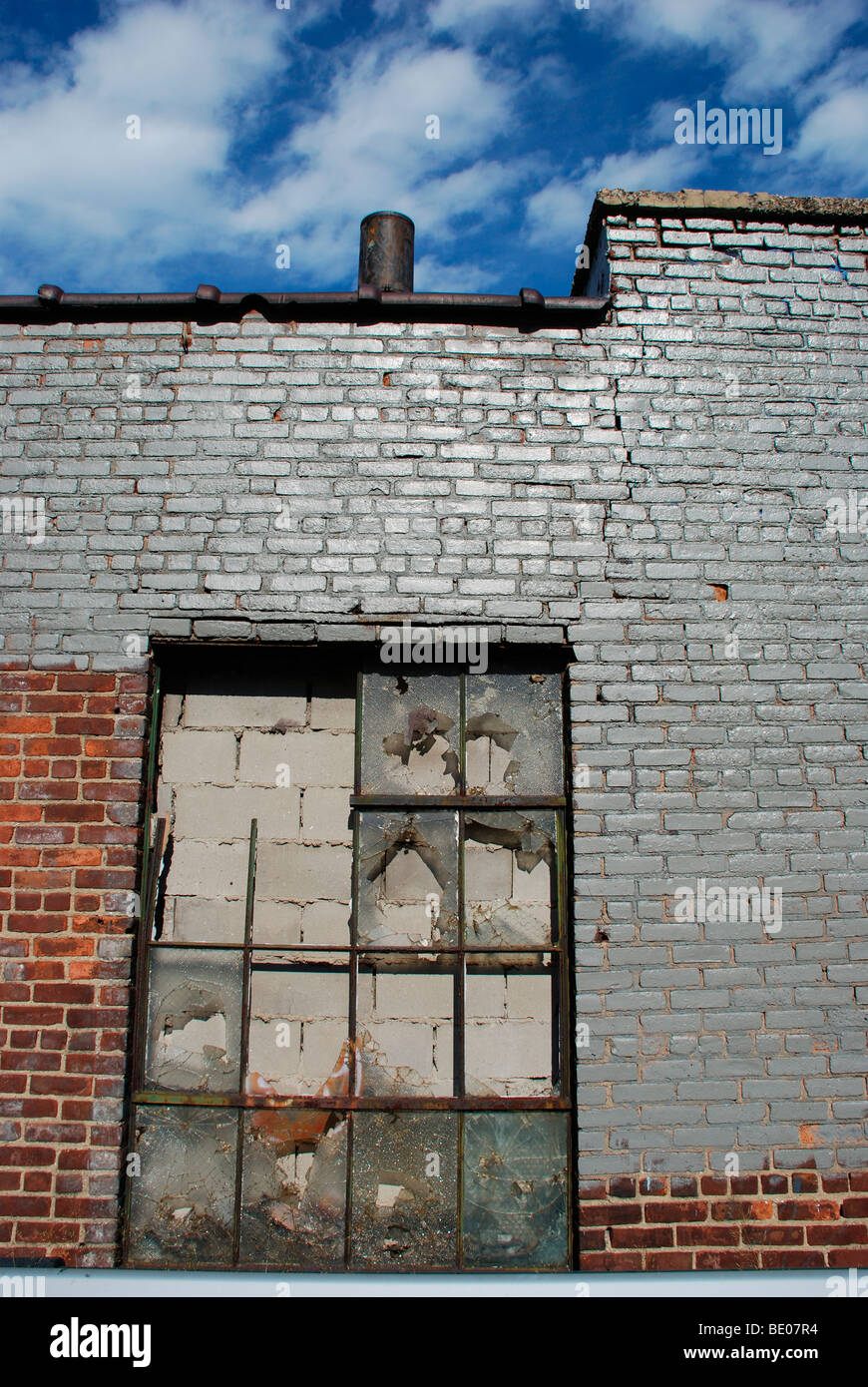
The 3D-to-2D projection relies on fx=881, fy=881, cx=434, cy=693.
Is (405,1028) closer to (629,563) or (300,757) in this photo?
(300,757)

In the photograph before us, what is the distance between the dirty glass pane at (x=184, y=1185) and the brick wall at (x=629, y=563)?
0.29m

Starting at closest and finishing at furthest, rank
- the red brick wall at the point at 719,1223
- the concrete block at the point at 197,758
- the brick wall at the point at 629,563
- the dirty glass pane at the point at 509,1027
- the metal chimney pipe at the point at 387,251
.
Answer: the red brick wall at the point at 719,1223 < the brick wall at the point at 629,563 < the dirty glass pane at the point at 509,1027 < the concrete block at the point at 197,758 < the metal chimney pipe at the point at 387,251

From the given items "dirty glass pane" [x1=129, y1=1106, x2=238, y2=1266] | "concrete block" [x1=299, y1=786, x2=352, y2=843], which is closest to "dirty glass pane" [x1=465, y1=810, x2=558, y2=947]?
"concrete block" [x1=299, y1=786, x2=352, y2=843]

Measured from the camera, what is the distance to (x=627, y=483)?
133 inches

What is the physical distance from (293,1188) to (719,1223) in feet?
4.72

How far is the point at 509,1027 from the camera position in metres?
3.17

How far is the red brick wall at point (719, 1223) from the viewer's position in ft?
9.47

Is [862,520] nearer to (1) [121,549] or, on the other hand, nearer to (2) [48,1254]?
(1) [121,549]

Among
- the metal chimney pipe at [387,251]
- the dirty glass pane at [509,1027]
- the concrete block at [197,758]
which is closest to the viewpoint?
the dirty glass pane at [509,1027]

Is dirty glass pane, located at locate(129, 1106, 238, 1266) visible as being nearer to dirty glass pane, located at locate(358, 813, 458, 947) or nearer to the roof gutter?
dirty glass pane, located at locate(358, 813, 458, 947)

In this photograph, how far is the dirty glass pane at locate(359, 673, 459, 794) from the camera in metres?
3.32

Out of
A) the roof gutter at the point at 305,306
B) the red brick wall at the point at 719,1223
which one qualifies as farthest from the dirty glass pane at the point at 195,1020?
the roof gutter at the point at 305,306

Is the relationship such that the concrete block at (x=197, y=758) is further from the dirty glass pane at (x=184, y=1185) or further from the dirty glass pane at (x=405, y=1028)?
the dirty glass pane at (x=184, y=1185)

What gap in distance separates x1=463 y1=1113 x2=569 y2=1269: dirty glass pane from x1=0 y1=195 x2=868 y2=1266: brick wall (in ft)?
0.54
